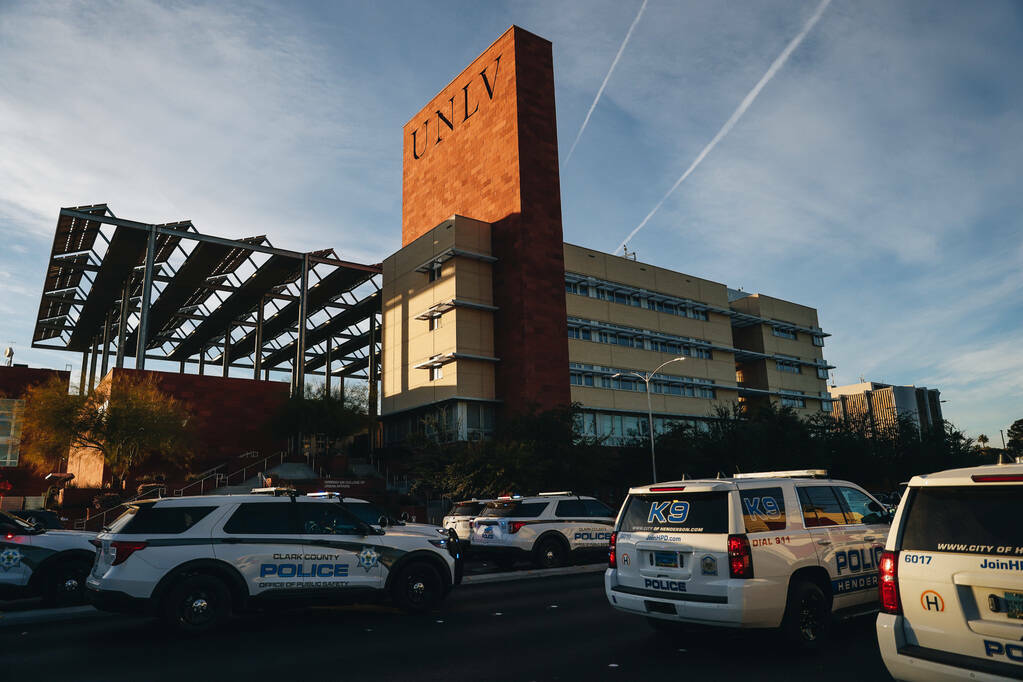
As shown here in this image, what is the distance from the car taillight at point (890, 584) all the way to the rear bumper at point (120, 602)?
28.8 ft

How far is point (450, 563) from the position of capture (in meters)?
11.7

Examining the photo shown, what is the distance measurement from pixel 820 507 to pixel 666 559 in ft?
6.95

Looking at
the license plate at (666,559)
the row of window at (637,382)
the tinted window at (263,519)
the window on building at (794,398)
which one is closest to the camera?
the license plate at (666,559)

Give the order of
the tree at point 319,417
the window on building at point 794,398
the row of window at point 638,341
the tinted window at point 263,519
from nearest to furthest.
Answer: the tinted window at point 263,519, the tree at point 319,417, the row of window at point 638,341, the window on building at point 794,398

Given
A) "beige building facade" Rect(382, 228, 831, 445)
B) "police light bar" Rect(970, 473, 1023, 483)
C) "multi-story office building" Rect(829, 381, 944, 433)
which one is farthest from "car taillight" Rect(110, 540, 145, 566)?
"multi-story office building" Rect(829, 381, 944, 433)

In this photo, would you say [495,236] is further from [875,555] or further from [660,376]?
[875,555]

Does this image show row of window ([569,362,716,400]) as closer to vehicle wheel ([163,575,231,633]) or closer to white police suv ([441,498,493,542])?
white police suv ([441,498,493,542])

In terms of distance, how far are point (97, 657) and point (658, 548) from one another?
6.81 metres

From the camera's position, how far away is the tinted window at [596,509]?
18.4m

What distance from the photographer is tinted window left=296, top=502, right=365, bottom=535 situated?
10.7 metres

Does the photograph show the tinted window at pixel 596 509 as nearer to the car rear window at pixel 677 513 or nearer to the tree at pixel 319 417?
the car rear window at pixel 677 513

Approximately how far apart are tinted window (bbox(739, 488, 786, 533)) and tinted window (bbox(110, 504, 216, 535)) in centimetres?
746

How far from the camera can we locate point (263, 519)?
10.5m

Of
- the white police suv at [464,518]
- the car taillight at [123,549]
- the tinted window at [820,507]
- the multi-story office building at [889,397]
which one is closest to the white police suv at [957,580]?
the tinted window at [820,507]
